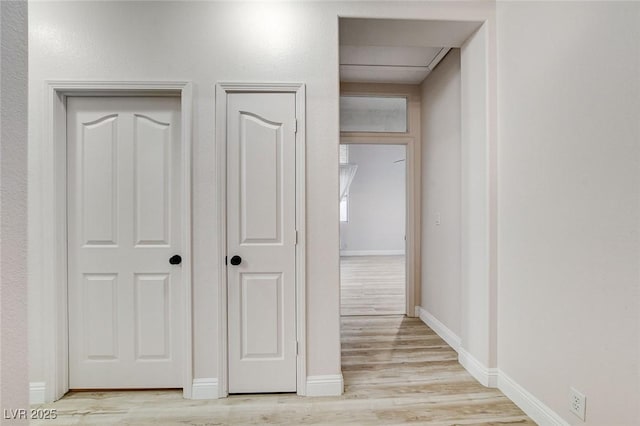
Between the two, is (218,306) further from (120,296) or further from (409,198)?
(409,198)

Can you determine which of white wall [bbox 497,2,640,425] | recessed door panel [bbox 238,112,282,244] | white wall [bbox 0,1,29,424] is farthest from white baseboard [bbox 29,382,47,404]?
white wall [bbox 497,2,640,425]

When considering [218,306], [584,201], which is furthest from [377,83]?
[218,306]

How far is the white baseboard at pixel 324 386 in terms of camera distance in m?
2.11

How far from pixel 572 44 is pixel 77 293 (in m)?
3.31

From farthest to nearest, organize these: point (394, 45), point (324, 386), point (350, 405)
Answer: point (394, 45), point (324, 386), point (350, 405)

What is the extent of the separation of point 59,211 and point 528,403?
3.22 metres

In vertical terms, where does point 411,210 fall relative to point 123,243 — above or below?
above

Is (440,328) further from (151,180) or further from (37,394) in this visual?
(37,394)

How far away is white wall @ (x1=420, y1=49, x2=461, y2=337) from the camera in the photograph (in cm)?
281

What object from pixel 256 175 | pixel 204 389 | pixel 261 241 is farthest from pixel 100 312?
pixel 256 175

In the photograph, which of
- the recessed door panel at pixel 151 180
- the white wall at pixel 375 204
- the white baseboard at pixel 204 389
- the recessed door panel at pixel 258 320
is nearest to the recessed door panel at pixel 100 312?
the recessed door panel at pixel 151 180

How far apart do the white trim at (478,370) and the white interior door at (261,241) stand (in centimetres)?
133

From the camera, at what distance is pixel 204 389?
2074 mm

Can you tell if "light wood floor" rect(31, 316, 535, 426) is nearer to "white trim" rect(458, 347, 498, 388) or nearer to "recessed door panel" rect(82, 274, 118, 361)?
"white trim" rect(458, 347, 498, 388)
